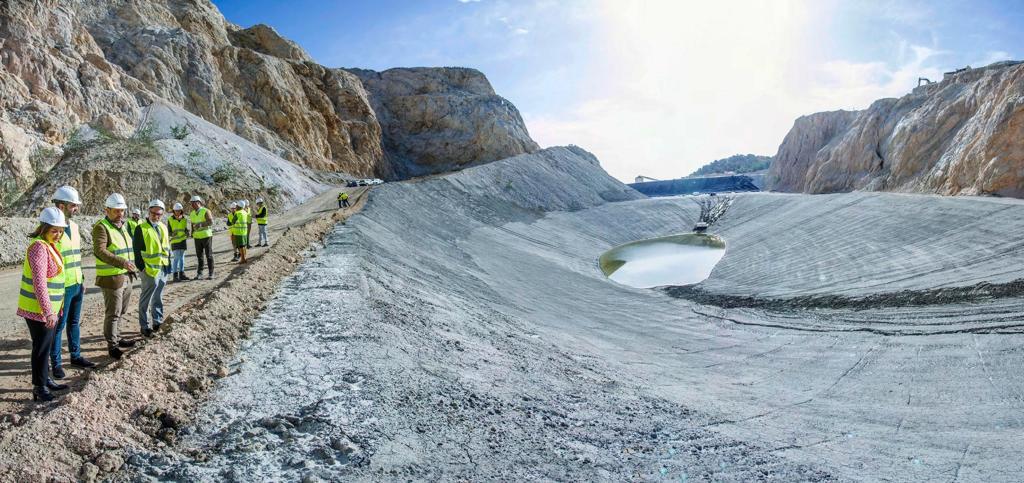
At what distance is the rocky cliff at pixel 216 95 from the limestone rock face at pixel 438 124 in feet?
0.46

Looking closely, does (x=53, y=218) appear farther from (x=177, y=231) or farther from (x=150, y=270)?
(x=177, y=231)

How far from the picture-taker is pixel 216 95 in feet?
139

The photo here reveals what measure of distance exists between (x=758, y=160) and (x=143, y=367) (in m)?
129

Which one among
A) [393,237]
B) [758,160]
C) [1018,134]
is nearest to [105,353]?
[393,237]

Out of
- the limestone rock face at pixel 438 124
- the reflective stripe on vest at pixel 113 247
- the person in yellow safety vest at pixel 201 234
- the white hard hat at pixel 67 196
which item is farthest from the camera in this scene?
the limestone rock face at pixel 438 124

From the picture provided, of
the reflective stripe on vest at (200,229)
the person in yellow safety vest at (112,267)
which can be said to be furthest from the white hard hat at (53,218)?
the reflective stripe on vest at (200,229)

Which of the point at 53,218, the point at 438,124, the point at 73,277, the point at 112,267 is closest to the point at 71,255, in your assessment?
the point at 73,277

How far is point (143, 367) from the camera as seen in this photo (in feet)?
18.2

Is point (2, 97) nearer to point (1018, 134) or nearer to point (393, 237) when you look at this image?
point (393, 237)

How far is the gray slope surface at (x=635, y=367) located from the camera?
5363 millimetres

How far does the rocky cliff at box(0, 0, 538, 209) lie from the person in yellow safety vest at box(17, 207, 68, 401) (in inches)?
794

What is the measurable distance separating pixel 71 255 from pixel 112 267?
91 cm

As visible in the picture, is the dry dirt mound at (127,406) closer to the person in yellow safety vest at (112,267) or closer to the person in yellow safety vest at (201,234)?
the person in yellow safety vest at (112,267)

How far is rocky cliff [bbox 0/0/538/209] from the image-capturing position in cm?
2602
